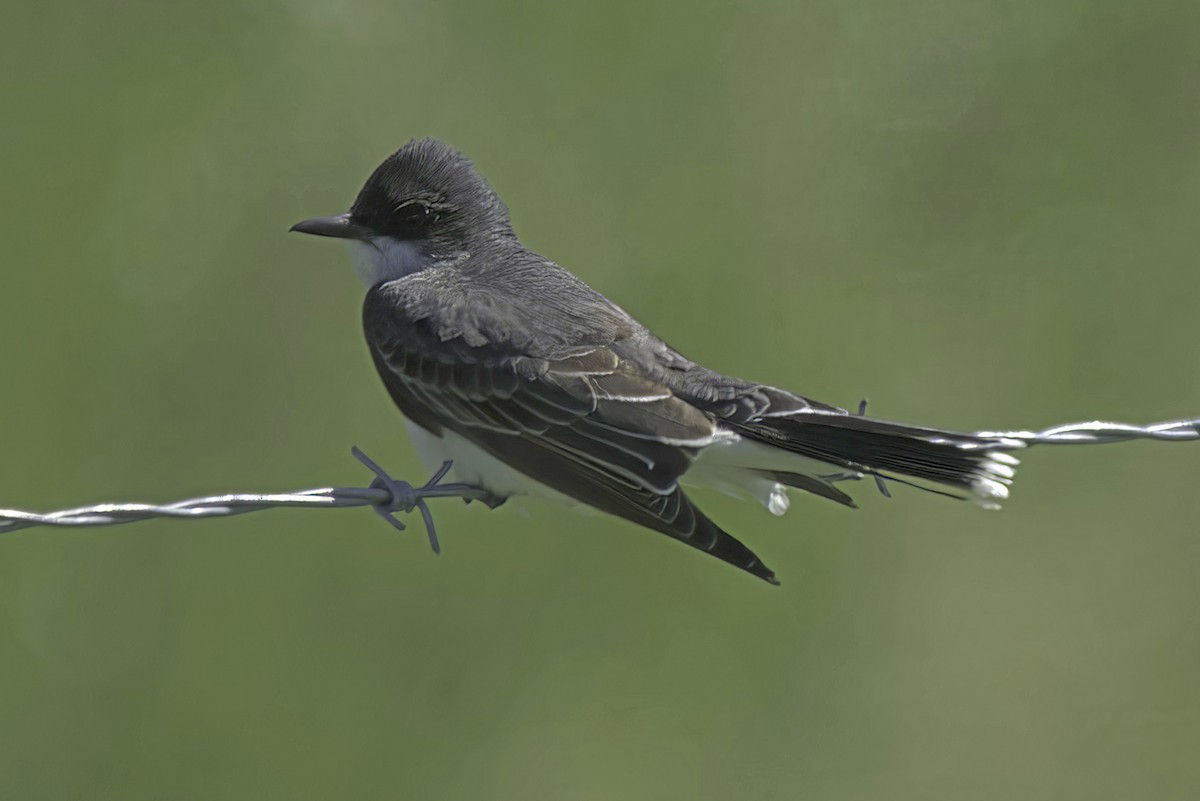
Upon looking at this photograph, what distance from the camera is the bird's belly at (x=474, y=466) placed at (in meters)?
4.60

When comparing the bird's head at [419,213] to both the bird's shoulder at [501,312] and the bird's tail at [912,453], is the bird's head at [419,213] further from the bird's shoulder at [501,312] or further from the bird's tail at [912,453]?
the bird's tail at [912,453]

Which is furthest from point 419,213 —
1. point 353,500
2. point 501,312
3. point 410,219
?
point 353,500

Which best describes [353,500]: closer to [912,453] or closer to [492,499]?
[492,499]

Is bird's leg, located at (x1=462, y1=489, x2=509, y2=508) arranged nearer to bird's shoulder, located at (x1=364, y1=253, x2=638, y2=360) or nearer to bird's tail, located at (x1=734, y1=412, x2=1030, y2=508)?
bird's shoulder, located at (x1=364, y1=253, x2=638, y2=360)

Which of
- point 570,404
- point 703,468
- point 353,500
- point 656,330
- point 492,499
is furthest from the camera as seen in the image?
point 656,330

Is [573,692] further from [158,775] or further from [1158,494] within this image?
[1158,494]

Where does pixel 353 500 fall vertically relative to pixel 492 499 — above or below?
below

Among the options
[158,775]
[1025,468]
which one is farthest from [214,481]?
[1025,468]

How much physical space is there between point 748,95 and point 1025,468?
2.89m

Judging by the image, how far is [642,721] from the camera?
6484 millimetres

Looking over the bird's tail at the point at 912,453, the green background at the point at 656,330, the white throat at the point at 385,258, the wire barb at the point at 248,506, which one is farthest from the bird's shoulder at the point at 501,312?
the green background at the point at 656,330

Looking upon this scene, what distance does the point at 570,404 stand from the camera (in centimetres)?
442

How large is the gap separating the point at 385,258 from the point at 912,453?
2.25 m

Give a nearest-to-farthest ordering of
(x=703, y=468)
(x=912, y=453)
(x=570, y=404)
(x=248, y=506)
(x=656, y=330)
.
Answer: (x=248, y=506)
(x=912, y=453)
(x=570, y=404)
(x=703, y=468)
(x=656, y=330)
